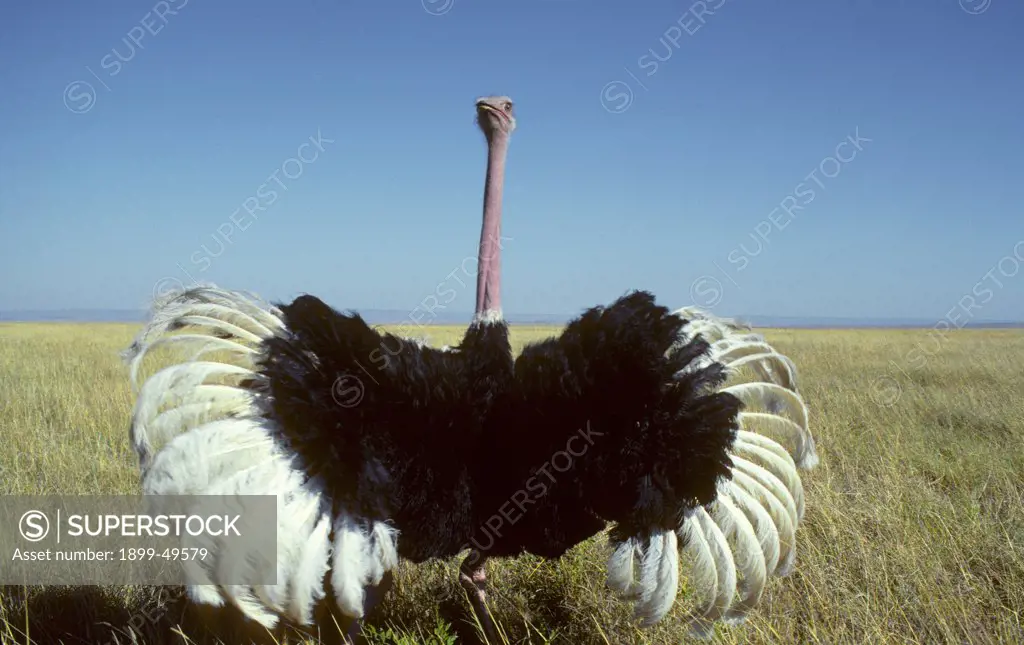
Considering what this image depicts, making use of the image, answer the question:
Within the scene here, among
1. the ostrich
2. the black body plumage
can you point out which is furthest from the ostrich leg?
the black body plumage

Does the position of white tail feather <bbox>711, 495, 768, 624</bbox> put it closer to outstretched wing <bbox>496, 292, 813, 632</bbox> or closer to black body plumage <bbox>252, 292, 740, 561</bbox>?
outstretched wing <bbox>496, 292, 813, 632</bbox>

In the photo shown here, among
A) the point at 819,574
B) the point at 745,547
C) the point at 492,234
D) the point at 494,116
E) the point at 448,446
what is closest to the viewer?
the point at 448,446

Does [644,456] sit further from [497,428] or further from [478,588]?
[478,588]

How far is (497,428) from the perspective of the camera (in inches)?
116

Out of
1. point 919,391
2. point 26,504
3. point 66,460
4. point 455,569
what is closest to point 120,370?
point 66,460

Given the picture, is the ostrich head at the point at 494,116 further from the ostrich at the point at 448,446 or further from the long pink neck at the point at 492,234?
the ostrich at the point at 448,446

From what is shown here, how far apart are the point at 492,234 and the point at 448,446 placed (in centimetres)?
140

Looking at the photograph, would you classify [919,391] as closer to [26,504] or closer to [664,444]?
[664,444]

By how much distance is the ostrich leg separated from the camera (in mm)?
3463

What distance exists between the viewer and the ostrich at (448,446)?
2754 mm

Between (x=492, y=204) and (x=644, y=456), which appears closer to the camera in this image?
(x=644, y=456)

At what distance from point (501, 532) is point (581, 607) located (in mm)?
870

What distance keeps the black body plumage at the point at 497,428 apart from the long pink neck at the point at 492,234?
1.84 ft

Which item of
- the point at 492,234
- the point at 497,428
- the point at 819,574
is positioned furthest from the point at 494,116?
the point at 819,574
